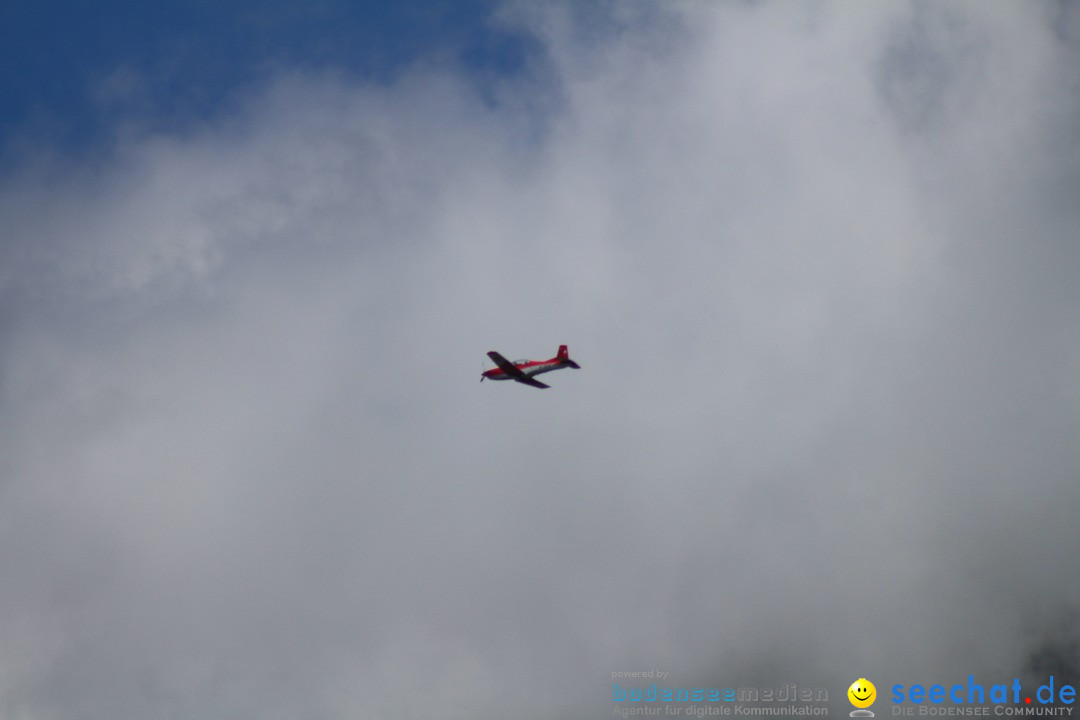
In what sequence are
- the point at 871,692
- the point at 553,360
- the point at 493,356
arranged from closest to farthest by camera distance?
the point at 493,356 < the point at 553,360 < the point at 871,692

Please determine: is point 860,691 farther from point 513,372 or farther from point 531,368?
point 513,372

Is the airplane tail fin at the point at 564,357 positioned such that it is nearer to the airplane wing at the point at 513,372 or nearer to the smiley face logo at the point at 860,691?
the airplane wing at the point at 513,372

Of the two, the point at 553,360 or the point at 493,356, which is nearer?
the point at 493,356

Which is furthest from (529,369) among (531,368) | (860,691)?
(860,691)

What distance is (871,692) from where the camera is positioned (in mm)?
174750

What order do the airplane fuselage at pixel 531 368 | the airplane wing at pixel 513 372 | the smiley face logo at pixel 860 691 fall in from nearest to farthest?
the airplane wing at pixel 513 372 < the airplane fuselage at pixel 531 368 < the smiley face logo at pixel 860 691

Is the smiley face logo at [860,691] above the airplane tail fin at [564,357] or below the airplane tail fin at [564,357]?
below

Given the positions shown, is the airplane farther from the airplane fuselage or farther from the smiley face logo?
the smiley face logo

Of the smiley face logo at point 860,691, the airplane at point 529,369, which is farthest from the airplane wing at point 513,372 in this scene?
the smiley face logo at point 860,691

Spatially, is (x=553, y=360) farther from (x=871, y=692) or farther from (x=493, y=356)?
(x=871, y=692)

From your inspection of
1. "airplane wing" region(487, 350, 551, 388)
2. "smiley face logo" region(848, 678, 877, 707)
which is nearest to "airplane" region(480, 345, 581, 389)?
"airplane wing" region(487, 350, 551, 388)

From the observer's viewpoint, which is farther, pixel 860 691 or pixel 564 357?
pixel 860 691

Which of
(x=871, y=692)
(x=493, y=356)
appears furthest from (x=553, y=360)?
(x=871, y=692)

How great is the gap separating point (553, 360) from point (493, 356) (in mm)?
11067
